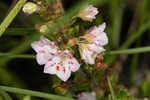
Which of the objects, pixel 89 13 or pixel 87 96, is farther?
pixel 87 96

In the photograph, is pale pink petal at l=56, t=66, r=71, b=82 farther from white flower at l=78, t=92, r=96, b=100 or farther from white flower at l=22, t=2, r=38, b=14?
white flower at l=78, t=92, r=96, b=100

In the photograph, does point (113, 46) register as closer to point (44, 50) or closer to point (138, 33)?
point (138, 33)

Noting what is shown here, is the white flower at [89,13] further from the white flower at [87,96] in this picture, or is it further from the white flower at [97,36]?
the white flower at [87,96]

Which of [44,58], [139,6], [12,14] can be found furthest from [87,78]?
[139,6]

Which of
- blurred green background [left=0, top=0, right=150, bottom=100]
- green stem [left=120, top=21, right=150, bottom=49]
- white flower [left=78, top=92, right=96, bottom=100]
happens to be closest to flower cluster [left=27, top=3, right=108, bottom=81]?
white flower [left=78, top=92, right=96, bottom=100]

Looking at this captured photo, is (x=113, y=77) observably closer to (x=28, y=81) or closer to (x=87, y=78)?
(x=87, y=78)

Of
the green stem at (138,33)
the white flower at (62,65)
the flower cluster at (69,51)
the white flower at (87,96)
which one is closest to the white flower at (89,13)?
the flower cluster at (69,51)

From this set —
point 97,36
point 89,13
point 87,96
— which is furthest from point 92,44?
point 87,96

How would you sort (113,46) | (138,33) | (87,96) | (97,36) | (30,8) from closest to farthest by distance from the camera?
(30,8), (97,36), (87,96), (138,33), (113,46)
